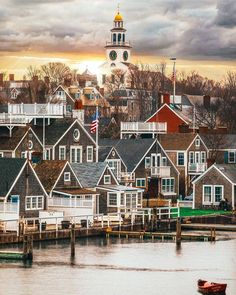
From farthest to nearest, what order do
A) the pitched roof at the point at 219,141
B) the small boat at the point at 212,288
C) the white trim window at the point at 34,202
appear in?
the pitched roof at the point at 219,141, the white trim window at the point at 34,202, the small boat at the point at 212,288

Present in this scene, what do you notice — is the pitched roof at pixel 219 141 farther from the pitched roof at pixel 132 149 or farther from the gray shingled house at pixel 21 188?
the gray shingled house at pixel 21 188

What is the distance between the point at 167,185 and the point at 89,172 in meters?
15.2

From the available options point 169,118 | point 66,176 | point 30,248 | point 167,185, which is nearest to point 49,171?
point 66,176

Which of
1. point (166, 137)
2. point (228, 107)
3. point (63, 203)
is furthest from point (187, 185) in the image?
point (228, 107)

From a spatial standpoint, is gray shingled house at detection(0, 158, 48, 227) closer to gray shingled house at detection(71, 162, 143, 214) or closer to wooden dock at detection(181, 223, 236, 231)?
gray shingled house at detection(71, 162, 143, 214)

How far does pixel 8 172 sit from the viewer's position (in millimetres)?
81812

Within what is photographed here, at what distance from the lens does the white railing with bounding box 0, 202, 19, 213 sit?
79.0 m

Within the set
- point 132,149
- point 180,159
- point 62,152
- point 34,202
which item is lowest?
point 34,202

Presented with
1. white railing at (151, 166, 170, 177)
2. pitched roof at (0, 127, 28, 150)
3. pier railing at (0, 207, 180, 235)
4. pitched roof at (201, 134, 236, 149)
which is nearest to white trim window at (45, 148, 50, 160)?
pitched roof at (0, 127, 28, 150)

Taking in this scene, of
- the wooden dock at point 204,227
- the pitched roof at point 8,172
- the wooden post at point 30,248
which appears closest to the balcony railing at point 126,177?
the wooden dock at point 204,227

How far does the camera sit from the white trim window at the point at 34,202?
82125 millimetres

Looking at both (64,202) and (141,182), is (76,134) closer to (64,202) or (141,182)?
(141,182)

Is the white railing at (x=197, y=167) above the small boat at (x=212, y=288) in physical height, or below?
above

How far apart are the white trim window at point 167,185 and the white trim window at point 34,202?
22.1 metres
